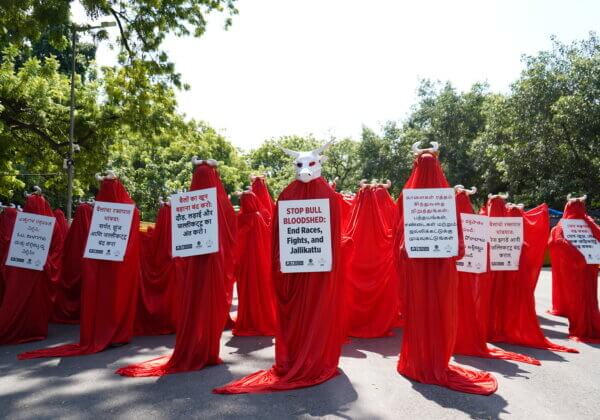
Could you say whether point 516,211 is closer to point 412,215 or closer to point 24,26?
point 412,215

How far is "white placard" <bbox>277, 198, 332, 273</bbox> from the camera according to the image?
18.7 ft

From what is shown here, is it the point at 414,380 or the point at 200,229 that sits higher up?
the point at 200,229

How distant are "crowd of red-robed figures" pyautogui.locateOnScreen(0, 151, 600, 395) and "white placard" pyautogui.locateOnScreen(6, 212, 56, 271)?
177 mm

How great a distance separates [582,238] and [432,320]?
14.7ft

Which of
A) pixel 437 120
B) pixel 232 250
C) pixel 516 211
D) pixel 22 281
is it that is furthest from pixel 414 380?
pixel 437 120

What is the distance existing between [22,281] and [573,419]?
768 cm

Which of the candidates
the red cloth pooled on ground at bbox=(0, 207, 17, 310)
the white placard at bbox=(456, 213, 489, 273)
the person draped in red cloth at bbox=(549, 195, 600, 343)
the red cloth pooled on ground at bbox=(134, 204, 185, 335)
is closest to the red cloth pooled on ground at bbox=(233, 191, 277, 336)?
the red cloth pooled on ground at bbox=(134, 204, 185, 335)

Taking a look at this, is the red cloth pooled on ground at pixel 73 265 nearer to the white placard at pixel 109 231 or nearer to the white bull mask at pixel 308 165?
the white placard at pixel 109 231

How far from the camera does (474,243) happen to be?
7152 mm

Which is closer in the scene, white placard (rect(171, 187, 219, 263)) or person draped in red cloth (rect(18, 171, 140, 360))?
white placard (rect(171, 187, 219, 263))

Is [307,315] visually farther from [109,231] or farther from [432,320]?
[109,231]

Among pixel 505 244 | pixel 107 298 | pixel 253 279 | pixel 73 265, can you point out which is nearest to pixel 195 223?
pixel 107 298

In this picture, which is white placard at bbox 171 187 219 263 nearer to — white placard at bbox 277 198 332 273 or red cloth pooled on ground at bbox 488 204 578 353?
white placard at bbox 277 198 332 273

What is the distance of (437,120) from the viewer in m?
32.5
